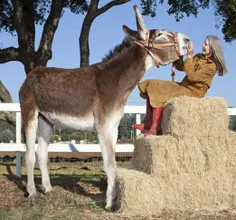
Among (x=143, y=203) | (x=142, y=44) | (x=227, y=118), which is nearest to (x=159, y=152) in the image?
(x=143, y=203)

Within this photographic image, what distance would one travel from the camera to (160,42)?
6.85 meters

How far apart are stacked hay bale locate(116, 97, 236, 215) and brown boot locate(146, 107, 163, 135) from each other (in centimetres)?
24

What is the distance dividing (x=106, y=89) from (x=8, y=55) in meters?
7.60

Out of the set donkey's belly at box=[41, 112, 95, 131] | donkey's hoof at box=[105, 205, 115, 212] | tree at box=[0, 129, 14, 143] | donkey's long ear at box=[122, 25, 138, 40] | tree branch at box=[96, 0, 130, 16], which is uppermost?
tree branch at box=[96, 0, 130, 16]

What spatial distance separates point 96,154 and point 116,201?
29.0 ft

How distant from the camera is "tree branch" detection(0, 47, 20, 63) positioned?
1362 cm

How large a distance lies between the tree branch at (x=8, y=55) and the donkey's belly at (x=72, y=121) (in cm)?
677

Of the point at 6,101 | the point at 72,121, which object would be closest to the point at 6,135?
the point at 6,101

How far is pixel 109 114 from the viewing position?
6.59 metres

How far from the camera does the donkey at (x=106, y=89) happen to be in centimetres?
660

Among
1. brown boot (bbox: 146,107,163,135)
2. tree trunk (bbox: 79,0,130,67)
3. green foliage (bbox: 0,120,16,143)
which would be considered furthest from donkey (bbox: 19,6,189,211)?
green foliage (bbox: 0,120,16,143)

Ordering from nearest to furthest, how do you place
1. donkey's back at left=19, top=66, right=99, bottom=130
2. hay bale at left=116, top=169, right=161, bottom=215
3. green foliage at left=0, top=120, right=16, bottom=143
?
hay bale at left=116, top=169, right=161, bottom=215 < donkey's back at left=19, top=66, right=99, bottom=130 < green foliage at left=0, top=120, right=16, bottom=143

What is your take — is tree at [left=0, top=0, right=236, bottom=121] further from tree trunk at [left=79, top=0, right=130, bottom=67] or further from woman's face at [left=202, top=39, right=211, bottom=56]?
woman's face at [left=202, top=39, right=211, bottom=56]

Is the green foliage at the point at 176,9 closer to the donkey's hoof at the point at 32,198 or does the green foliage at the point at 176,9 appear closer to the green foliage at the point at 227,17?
the green foliage at the point at 227,17
